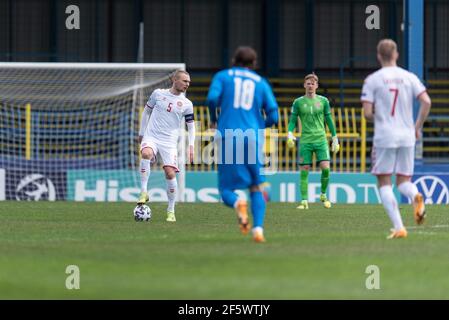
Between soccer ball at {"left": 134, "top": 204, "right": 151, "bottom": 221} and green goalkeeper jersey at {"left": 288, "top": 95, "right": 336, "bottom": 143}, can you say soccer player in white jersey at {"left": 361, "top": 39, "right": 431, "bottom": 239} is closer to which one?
soccer ball at {"left": 134, "top": 204, "right": 151, "bottom": 221}

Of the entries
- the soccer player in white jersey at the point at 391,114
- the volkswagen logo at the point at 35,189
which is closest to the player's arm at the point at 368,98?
the soccer player in white jersey at the point at 391,114

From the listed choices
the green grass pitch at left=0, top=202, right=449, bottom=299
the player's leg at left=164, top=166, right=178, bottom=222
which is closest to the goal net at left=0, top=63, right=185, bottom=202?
the player's leg at left=164, top=166, right=178, bottom=222

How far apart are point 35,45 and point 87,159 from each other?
7.03 metres

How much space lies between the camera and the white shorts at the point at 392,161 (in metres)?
12.6

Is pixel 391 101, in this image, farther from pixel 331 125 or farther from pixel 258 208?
pixel 331 125

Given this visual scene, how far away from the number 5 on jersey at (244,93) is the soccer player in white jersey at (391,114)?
1.14m

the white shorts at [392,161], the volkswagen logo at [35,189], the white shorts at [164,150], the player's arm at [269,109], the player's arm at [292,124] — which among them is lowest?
the white shorts at [392,161]

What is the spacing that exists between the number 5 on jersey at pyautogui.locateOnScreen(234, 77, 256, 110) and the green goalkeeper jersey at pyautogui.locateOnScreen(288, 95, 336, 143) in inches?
316

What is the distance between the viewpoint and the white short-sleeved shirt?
16.8 meters

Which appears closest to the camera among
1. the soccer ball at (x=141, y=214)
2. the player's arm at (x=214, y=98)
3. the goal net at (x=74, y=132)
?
the player's arm at (x=214, y=98)

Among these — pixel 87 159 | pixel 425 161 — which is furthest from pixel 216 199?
pixel 425 161

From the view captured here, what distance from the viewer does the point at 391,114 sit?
Answer: 1257cm

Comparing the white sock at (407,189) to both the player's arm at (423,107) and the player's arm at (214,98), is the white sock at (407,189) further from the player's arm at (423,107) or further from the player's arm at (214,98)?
the player's arm at (214,98)

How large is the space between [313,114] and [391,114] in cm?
788
